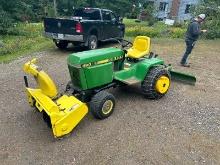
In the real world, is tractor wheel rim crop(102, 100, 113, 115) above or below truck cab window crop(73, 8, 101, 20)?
below

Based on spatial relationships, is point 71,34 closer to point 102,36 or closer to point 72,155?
point 102,36

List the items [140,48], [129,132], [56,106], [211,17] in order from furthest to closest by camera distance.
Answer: [211,17]
[140,48]
[129,132]
[56,106]

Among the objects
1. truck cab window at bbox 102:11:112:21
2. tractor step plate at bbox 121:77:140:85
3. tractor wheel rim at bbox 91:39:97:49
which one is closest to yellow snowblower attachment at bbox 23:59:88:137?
tractor step plate at bbox 121:77:140:85

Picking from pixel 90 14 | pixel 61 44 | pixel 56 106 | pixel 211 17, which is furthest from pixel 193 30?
pixel 211 17

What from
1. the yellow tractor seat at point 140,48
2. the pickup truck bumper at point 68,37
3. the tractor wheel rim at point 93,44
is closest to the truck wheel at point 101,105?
the yellow tractor seat at point 140,48

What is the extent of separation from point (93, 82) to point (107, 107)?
23.8 inches

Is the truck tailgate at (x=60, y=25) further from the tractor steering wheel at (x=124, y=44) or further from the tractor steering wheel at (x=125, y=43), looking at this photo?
the tractor steering wheel at (x=125, y=43)

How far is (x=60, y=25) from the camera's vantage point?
10.9 meters

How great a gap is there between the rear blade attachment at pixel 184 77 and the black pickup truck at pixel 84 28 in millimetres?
4380

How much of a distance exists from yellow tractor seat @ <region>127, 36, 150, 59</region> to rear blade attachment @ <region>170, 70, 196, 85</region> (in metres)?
1.30

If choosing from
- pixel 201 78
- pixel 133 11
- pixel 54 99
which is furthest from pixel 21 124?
pixel 133 11

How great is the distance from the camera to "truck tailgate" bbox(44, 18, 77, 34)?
10688mm

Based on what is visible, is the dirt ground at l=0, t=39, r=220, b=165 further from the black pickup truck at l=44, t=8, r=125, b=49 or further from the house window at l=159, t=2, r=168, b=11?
the house window at l=159, t=2, r=168, b=11

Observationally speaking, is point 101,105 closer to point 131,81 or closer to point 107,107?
point 107,107
